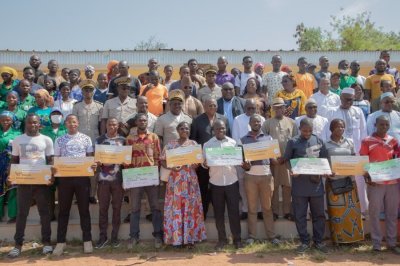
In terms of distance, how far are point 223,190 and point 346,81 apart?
204 inches

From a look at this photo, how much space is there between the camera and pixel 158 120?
7477mm

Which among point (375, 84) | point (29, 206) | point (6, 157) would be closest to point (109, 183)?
point (29, 206)

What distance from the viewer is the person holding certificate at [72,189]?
6848 mm

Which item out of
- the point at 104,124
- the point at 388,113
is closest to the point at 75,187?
the point at 104,124

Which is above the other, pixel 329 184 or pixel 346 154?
pixel 346 154

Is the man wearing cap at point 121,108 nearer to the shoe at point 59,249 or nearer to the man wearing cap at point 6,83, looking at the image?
the shoe at point 59,249

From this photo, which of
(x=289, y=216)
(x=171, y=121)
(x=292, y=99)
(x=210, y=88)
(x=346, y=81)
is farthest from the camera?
(x=346, y=81)

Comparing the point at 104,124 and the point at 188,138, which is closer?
the point at 188,138

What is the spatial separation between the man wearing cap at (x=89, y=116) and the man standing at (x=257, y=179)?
2.86m

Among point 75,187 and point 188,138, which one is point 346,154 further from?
point 75,187

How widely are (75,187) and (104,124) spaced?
148 cm

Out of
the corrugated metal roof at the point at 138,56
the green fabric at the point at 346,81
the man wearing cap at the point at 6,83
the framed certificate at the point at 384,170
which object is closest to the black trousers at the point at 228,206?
the framed certificate at the point at 384,170

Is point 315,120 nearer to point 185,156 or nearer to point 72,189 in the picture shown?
point 185,156

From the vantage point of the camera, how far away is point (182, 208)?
6996mm
